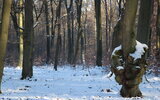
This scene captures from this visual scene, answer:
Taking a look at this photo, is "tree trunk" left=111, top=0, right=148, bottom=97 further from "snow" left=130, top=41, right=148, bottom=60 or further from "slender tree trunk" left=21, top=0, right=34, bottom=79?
"slender tree trunk" left=21, top=0, right=34, bottom=79

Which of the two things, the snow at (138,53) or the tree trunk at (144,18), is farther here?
the tree trunk at (144,18)

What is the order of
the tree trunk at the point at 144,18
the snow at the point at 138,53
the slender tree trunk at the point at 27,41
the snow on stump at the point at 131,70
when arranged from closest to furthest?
the snow on stump at the point at 131,70 < the snow at the point at 138,53 < the tree trunk at the point at 144,18 < the slender tree trunk at the point at 27,41

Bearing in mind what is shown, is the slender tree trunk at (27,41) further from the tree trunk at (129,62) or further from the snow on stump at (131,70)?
the snow on stump at (131,70)

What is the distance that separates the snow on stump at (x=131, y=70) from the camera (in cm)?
1075

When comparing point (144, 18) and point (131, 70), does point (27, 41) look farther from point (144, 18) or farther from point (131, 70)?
point (131, 70)

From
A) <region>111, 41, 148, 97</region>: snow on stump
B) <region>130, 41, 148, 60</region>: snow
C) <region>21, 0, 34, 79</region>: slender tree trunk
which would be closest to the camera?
<region>111, 41, 148, 97</region>: snow on stump

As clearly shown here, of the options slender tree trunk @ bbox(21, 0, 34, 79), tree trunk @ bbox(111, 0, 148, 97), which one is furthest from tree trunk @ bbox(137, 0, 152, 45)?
slender tree trunk @ bbox(21, 0, 34, 79)

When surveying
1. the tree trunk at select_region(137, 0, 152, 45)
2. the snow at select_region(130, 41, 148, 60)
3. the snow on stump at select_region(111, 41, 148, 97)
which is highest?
the tree trunk at select_region(137, 0, 152, 45)

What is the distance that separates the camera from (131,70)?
10.7 meters

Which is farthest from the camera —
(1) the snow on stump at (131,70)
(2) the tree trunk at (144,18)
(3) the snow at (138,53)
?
(2) the tree trunk at (144,18)

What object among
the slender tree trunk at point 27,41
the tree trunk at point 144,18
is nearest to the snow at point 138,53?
the tree trunk at point 144,18

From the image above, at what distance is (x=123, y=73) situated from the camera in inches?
428

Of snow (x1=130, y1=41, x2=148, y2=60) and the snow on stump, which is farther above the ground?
snow (x1=130, y1=41, x2=148, y2=60)

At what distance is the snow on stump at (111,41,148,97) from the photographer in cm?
1075
